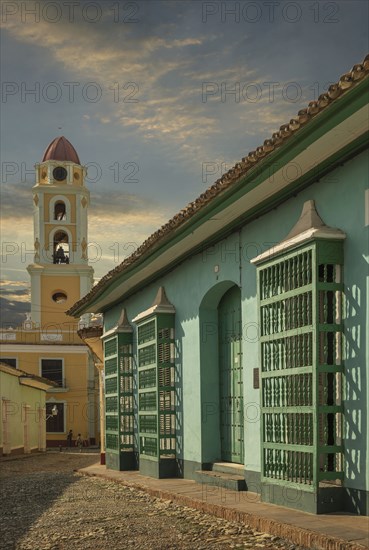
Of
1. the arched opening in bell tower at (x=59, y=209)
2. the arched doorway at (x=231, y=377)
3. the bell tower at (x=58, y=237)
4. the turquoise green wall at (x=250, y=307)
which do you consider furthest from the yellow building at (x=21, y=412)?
the arched doorway at (x=231, y=377)

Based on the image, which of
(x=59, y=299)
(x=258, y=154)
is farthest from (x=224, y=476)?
(x=59, y=299)

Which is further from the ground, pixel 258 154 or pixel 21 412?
pixel 258 154

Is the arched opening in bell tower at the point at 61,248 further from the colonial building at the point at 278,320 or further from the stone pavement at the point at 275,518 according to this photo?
the stone pavement at the point at 275,518

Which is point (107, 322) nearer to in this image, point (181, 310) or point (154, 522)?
point (181, 310)

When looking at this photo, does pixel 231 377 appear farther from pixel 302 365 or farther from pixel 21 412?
pixel 21 412

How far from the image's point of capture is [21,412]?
93.8ft

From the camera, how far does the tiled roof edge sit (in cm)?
602

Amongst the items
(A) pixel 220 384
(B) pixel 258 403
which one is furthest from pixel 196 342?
(B) pixel 258 403

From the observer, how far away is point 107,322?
17875 millimetres

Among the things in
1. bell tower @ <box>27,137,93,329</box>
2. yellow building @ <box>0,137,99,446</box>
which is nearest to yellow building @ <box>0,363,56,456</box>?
yellow building @ <box>0,137,99,446</box>

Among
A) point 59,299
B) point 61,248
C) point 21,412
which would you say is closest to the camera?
point 21,412

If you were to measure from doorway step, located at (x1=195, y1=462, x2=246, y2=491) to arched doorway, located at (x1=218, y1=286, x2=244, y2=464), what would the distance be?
0.57ft

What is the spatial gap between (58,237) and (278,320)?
35058 mm

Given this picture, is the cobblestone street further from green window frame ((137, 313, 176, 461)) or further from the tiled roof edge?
the tiled roof edge
